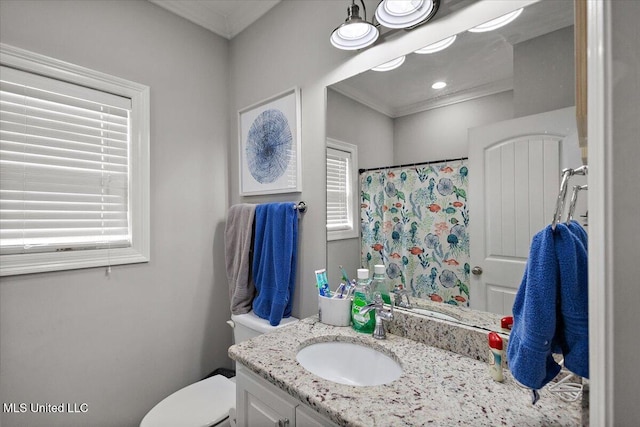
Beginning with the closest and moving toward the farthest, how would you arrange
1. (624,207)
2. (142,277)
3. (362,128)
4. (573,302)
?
(624,207), (573,302), (362,128), (142,277)

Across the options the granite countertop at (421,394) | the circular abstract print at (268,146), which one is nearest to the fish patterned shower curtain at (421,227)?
the granite countertop at (421,394)

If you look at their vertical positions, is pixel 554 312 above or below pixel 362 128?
below

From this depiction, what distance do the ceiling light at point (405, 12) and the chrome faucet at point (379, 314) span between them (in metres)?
1.03

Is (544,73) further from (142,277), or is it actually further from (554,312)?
(142,277)

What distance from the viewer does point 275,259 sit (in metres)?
1.47

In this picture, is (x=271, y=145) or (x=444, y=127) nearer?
(x=444, y=127)

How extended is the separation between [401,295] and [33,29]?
1.94 m

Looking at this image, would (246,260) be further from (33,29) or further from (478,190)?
(33,29)

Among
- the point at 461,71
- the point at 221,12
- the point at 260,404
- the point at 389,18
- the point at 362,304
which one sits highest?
the point at 221,12

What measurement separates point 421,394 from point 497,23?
3.69 feet

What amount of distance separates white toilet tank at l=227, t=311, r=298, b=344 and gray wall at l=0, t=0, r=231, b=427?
1.19 feet

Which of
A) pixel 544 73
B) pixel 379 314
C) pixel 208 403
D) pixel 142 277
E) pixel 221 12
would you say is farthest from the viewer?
pixel 221 12

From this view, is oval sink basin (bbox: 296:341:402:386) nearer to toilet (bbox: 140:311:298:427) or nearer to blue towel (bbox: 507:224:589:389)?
toilet (bbox: 140:311:298:427)


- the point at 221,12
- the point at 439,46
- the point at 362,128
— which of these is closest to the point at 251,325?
the point at 362,128
